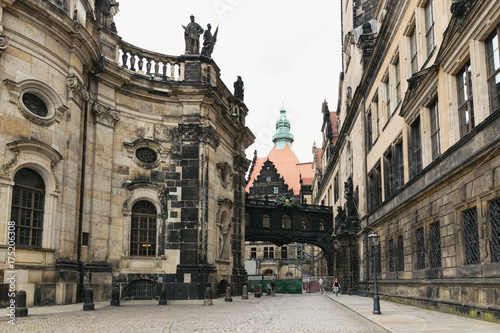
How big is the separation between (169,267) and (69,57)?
35.1ft

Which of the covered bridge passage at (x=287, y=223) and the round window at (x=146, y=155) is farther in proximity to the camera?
the covered bridge passage at (x=287, y=223)

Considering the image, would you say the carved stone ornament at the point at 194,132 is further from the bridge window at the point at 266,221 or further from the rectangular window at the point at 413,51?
the bridge window at the point at 266,221

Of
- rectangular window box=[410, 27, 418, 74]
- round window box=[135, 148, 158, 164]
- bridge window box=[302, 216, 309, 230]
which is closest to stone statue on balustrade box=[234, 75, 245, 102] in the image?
round window box=[135, 148, 158, 164]

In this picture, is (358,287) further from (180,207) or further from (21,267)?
(21,267)

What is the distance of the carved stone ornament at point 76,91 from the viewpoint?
20.6 m

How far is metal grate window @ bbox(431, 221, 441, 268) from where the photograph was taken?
665 inches

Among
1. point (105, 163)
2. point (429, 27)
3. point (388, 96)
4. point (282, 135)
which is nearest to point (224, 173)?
point (105, 163)

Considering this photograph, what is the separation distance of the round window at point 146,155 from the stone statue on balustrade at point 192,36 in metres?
5.92

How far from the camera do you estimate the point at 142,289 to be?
24.6 metres

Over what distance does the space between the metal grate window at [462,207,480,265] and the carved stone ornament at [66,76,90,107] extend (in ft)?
49.3

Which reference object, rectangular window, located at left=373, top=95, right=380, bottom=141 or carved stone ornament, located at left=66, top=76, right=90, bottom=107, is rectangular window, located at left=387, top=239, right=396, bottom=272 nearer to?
rectangular window, located at left=373, top=95, right=380, bottom=141

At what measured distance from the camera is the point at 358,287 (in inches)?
1371

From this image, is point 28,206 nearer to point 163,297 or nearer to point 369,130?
point 163,297

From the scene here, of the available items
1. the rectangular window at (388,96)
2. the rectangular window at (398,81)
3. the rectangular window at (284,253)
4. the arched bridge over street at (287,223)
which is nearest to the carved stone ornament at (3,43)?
the rectangular window at (398,81)
